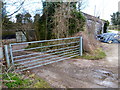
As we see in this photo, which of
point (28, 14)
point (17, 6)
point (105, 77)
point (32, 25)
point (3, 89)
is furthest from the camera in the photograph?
point (32, 25)

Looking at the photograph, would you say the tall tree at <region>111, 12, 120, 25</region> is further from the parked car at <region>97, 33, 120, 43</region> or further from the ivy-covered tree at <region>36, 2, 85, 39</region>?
the ivy-covered tree at <region>36, 2, 85, 39</region>

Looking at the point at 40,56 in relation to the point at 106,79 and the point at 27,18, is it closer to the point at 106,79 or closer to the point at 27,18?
the point at 106,79

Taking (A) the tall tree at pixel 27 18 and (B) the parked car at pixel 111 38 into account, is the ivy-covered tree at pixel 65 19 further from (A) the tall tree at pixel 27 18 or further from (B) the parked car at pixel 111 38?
(B) the parked car at pixel 111 38

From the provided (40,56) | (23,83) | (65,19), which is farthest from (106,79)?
(65,19)

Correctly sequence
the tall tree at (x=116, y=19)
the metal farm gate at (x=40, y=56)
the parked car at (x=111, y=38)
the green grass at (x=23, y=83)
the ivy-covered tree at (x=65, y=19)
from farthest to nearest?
1. the tall tree at (x=116, y=19)
2. the parked car at (x=111, y=38)
3. the ivy-covered tree at (x=65, y=19)
4. the metal farm gate at (x=40, y=56)
5. the green grass at (x=23, y=83)

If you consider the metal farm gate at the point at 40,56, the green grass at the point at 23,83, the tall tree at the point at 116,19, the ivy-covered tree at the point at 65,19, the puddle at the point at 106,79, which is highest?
the tall tree at the point at 116,19

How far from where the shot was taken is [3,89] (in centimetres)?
214

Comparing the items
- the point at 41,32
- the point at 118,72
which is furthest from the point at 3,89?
the point at 41,32

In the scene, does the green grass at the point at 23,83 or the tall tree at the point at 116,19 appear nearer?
the green grass at the point at 23,83

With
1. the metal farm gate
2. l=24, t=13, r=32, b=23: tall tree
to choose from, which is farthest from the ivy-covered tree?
l=24, t=13, r=32, b=23: tall tree

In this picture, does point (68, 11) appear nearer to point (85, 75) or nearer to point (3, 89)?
point (85, 75)

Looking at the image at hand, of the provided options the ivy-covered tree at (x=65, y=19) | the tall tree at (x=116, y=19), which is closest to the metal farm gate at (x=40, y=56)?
the ivy-covered tree at (x=65, y=19)

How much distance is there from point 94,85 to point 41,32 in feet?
20.9

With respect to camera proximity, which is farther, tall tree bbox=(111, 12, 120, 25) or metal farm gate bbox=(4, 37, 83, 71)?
tall tree bbox=(111, 12, 120, 25)
